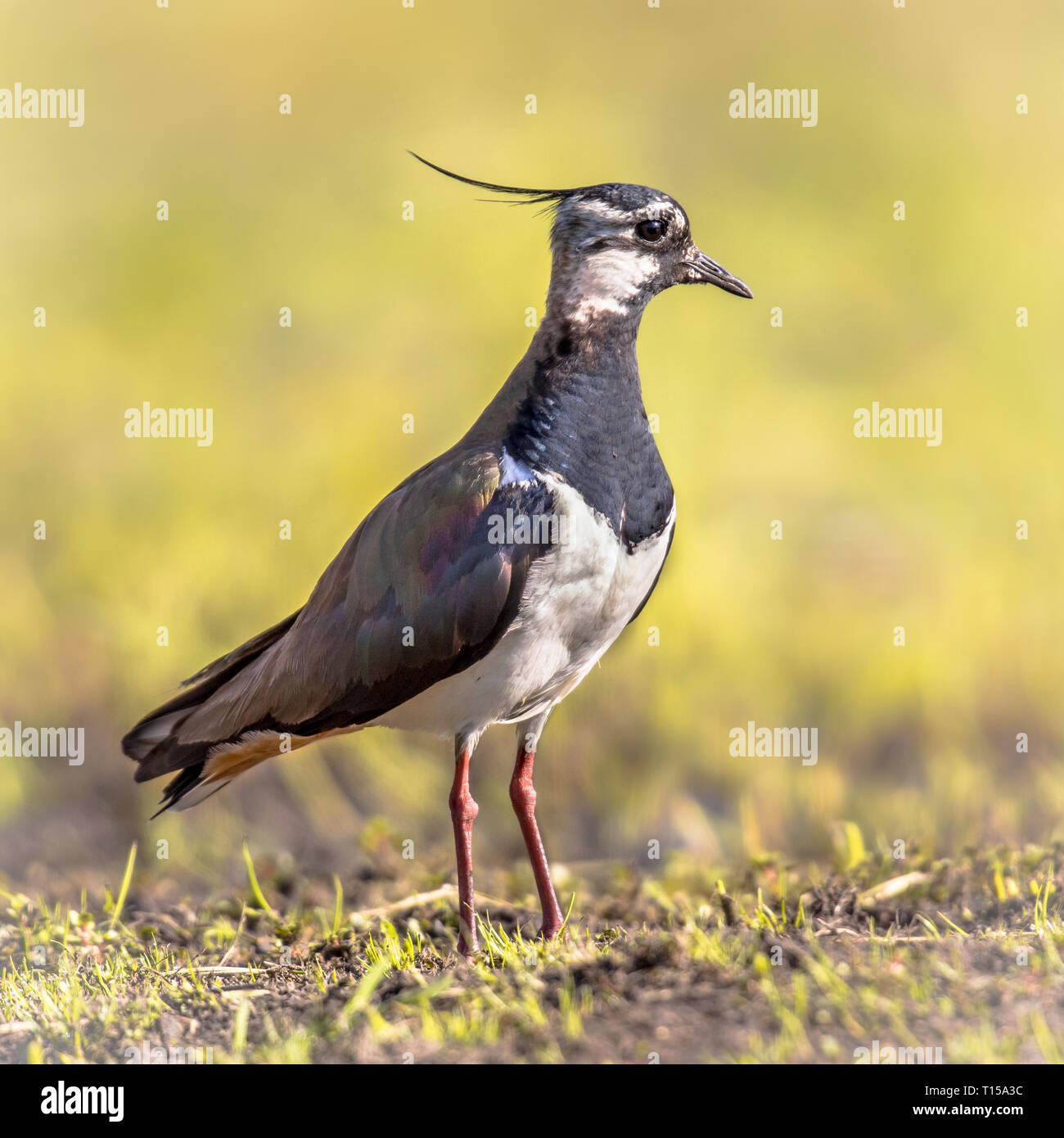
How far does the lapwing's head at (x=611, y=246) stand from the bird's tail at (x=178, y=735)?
1727mm

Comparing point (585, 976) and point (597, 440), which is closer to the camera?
point (585, 976)

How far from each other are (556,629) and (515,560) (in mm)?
329

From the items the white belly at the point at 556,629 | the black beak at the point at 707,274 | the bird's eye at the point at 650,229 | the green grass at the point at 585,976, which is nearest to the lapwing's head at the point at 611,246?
the bird's eye at the point at 650,229

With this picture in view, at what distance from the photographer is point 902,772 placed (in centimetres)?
746

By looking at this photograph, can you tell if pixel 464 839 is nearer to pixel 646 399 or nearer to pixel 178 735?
pixel 178 735

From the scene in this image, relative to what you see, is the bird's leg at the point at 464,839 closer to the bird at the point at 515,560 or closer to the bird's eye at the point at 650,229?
the bird at the point at 515,560

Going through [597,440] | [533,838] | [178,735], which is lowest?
[533,838]

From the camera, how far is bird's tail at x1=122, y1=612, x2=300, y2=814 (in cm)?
528

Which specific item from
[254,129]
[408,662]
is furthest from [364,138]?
[408,662]

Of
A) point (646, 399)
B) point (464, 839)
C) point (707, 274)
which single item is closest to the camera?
point (464, 839)

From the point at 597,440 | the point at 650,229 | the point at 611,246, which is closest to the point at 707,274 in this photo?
the point at 650,229

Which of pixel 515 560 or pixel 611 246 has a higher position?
pixel 611 246

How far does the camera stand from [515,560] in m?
4.51
